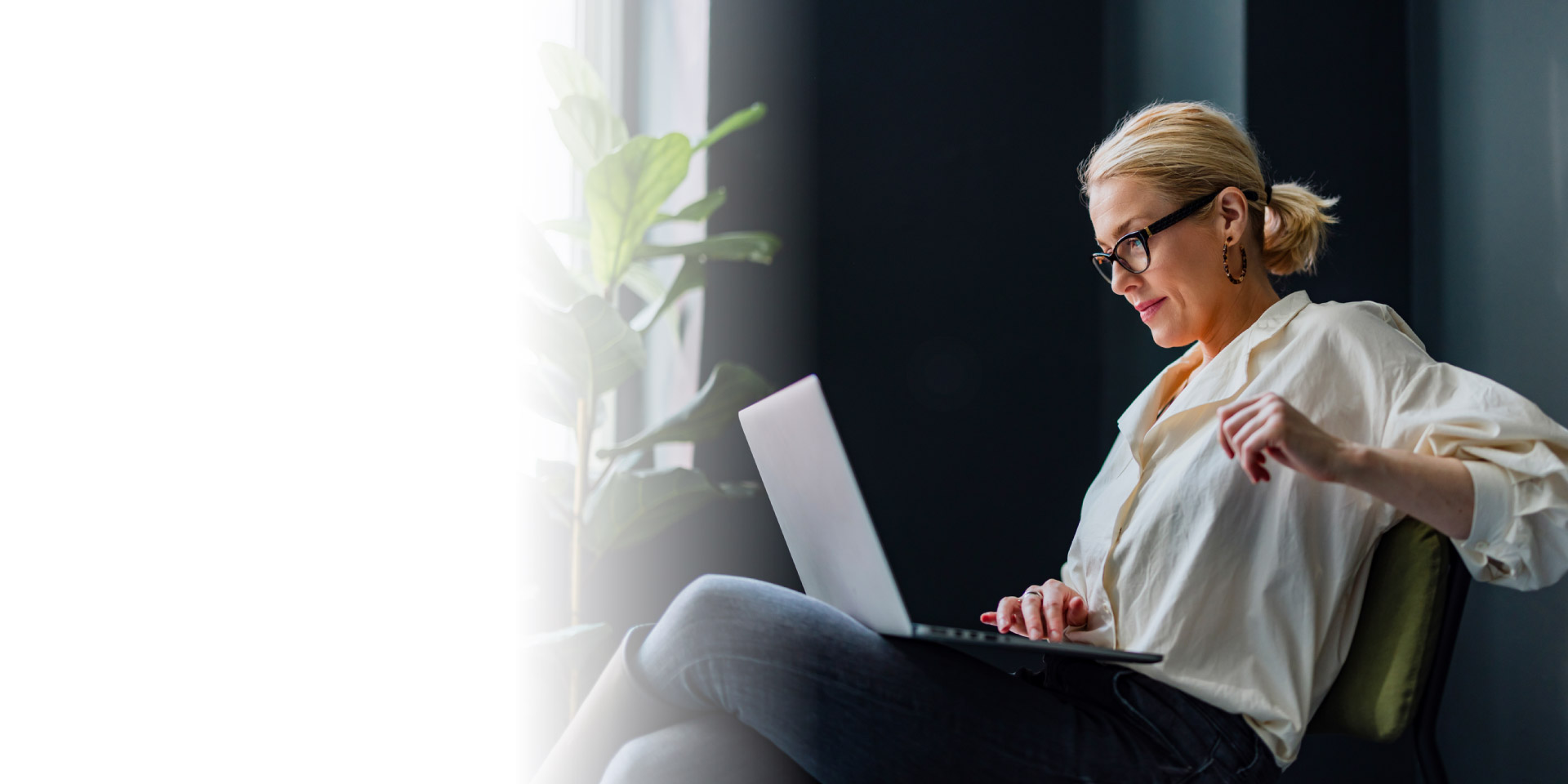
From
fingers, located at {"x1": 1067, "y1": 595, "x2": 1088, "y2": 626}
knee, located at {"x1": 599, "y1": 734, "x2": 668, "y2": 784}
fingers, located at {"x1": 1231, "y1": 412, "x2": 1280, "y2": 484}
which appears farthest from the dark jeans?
fingers, located at {"x1": 1231, "y1": 412, "x2": 1280, "y2": 484}

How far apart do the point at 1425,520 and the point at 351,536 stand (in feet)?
4.47

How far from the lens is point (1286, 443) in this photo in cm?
73

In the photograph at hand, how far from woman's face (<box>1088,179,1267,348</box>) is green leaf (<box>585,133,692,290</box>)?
577 millimetres

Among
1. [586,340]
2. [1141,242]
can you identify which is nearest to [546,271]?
[586,340]

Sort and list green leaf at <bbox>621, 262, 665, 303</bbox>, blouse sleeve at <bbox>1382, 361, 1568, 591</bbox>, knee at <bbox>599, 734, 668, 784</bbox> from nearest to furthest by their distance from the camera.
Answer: blouse sleeve at <bbox>1382, 361, 1568, 591</bbox> → knee at <bbox>599, 734, 668, 784</bbox> → green leaf at <bbox>621, 262, 665, 303</bbox>

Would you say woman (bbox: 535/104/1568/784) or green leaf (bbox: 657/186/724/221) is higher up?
green leaf (bbox: 657/186/724/221)

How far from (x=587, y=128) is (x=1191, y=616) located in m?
1.06

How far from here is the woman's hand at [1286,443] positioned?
73 centimetres

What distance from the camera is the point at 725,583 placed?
0.88 m

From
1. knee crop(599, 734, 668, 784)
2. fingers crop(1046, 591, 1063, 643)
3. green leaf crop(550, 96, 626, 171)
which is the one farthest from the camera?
green leaf crop(550, 96, 626, 171)

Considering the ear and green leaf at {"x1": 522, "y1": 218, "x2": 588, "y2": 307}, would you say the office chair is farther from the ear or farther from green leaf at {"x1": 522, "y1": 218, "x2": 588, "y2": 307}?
green leaf at {"x1": 522, "y1": 218, "x2": 588, "y2": 307}

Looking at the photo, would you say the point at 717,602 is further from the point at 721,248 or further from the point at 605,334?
the point at 721,248

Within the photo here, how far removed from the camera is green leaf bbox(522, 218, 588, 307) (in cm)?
134

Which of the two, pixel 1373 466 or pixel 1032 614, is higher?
pixel 1373 466
